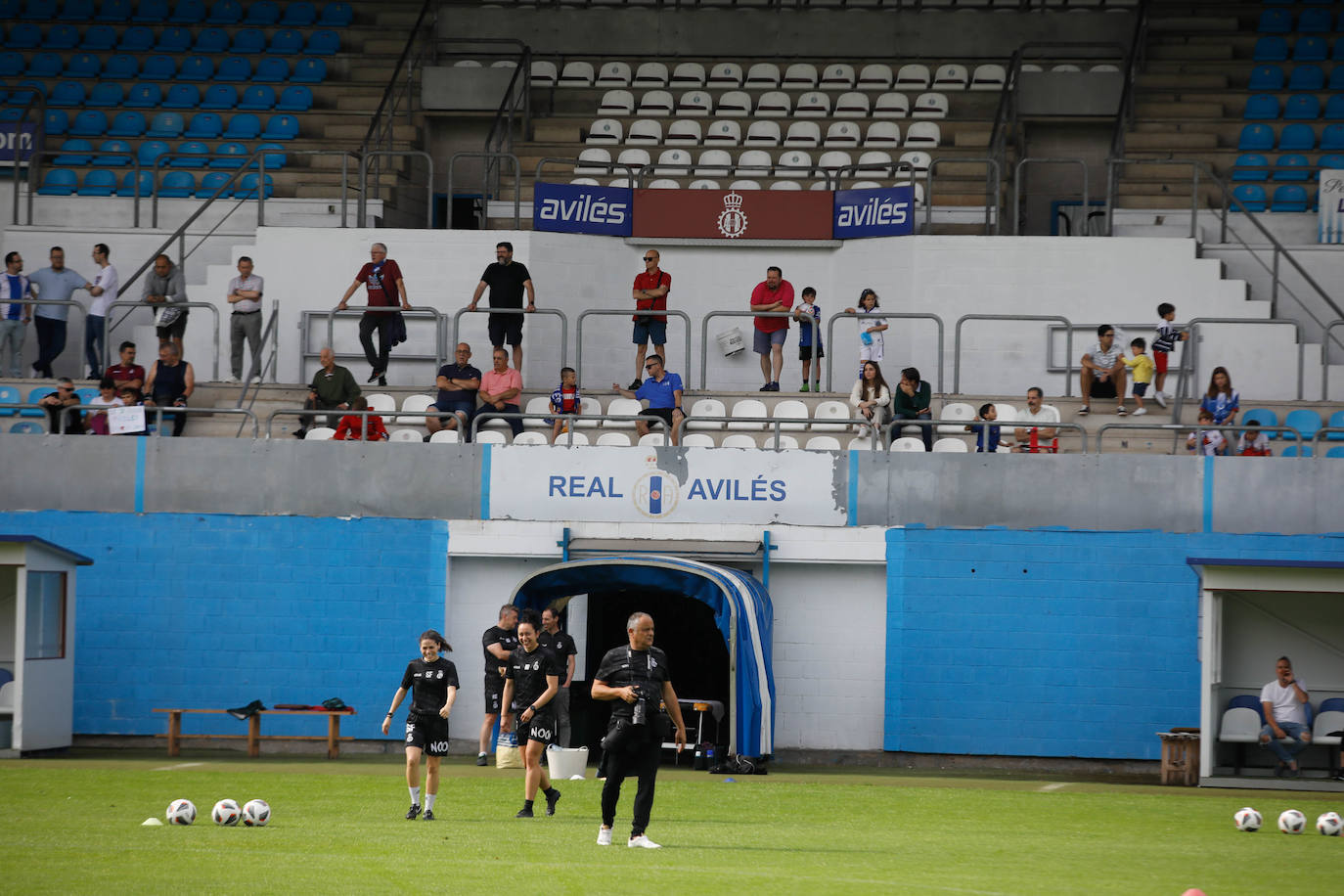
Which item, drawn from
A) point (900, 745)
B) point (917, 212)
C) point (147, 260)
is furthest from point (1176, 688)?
point (147, 260)

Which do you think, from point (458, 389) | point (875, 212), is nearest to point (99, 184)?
point (458, 389)

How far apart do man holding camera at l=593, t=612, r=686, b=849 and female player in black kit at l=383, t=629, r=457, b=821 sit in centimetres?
206

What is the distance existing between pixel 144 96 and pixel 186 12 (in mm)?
2468

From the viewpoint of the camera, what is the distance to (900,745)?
782 inches

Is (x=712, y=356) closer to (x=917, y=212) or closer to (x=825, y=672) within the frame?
(x=917, y=212)

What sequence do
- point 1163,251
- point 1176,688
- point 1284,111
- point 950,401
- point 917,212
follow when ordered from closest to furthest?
1. point 1176,688
2. point 950,401
3. point 1163,251
4. point 917,212
5. point 1284,111

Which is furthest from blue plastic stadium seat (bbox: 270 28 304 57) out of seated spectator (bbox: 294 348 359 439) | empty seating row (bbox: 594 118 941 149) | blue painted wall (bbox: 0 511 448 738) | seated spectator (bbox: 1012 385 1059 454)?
seated spectator (bbox: 1012 385 1059 454)

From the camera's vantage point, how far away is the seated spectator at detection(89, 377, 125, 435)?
2106cm

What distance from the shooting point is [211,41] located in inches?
1232

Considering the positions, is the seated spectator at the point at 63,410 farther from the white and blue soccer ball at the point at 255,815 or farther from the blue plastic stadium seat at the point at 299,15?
the blue plastic stadium seat at the point at 299,15

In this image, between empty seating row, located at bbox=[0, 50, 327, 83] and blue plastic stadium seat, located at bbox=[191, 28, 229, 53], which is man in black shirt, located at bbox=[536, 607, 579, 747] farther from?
blue plastic stadium seat, located at bbox=[191, 28, 229, 53]

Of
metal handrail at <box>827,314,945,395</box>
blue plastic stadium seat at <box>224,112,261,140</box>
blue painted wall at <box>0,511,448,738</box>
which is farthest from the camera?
blue plastic stadium seat at <box>224,112,261,140</box>

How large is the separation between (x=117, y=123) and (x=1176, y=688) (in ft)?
63.9

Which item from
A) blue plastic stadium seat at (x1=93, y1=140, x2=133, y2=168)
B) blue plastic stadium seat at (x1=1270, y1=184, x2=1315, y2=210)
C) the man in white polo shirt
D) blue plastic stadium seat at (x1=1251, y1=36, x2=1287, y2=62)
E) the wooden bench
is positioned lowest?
the wooden bench
